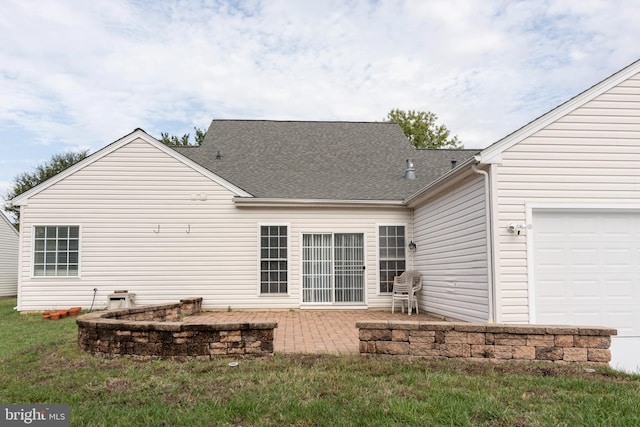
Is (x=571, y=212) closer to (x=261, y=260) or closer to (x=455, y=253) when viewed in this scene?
(x=455, y=253)

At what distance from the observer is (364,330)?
538cm

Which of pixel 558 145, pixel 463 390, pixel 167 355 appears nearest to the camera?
pixel 463 390

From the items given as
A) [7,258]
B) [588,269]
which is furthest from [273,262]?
[7,258]

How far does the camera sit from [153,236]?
1161 centimetres

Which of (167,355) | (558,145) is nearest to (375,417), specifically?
(167,355)

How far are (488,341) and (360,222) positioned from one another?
7082mm

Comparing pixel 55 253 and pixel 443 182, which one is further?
pixel 55 253

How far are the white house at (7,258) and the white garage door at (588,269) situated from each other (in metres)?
23.5

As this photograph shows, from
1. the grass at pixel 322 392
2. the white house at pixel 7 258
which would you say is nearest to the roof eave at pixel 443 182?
the grass at pixel 322 392

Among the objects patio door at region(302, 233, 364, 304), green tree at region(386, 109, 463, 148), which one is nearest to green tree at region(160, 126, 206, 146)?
green tree at region(386, 109, 463, 148)

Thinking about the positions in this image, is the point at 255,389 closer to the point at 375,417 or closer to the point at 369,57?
the point at 375,417

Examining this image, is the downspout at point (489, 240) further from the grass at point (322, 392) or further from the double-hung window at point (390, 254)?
the double-hung window at point (390, 254)

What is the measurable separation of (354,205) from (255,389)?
819 centimetres

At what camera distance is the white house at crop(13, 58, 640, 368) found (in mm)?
7430
